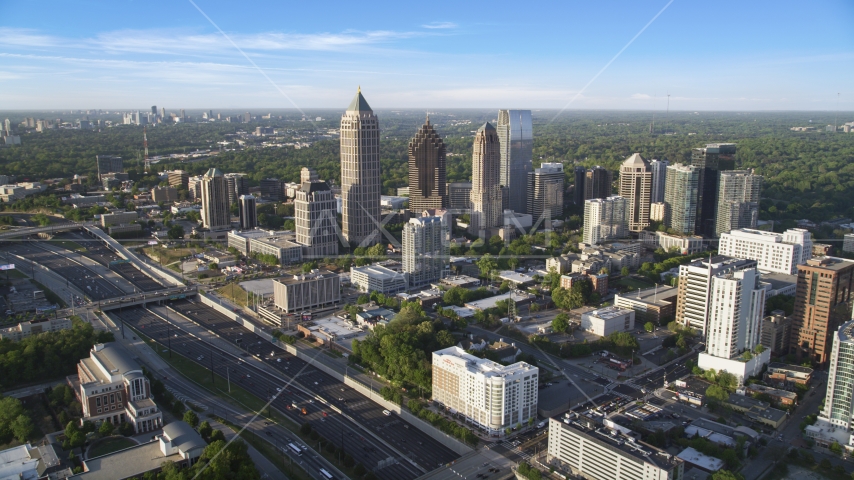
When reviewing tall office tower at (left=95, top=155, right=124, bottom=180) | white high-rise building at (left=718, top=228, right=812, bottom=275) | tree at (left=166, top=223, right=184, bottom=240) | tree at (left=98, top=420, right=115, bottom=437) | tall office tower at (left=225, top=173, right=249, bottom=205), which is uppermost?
tall office tower at (left=95, top=155, right=124, bottom=180)

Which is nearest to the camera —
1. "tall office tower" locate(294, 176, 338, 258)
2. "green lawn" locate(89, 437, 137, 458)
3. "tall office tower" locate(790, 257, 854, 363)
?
"green lawn" locate(89, 437, 137, 458)

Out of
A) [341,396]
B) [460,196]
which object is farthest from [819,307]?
[460,196]

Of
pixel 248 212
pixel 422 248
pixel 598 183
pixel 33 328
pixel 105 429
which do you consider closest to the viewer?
pixel 105 429

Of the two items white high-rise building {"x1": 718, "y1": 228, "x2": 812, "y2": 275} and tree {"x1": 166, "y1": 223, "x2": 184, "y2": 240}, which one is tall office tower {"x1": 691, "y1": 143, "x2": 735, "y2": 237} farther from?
tree {"x1": 166, "y1": 223, "x2": 184, "y2": 240}

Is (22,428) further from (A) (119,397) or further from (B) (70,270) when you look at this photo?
(B) (70,270)

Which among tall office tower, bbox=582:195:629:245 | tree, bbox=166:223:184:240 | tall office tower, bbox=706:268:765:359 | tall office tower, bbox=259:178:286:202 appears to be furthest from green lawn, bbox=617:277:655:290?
tall office tower, bbox=259:178:286:202

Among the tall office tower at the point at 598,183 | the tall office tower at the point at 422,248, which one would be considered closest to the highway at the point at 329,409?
the tall office tower at the point at 422,248

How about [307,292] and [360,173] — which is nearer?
[307,292]
